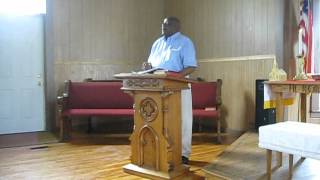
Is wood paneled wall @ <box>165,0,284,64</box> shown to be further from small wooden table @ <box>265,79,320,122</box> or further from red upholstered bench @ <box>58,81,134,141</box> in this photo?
small wooden table @ <box>265,79,320,122</box>

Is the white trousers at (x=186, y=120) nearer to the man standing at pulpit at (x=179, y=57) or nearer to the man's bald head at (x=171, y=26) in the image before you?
the man standing at pulpit at (x=179, y=57)

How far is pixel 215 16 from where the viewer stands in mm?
5980

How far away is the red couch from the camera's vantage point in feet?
17.0

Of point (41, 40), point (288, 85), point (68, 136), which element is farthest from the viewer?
point (41, 40)

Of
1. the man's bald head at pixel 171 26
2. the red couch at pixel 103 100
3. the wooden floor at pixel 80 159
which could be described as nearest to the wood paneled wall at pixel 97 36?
the red couch at pixel 103 100

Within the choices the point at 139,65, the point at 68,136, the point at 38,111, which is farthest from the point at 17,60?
the point at 139,65

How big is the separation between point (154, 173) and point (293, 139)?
119 cm

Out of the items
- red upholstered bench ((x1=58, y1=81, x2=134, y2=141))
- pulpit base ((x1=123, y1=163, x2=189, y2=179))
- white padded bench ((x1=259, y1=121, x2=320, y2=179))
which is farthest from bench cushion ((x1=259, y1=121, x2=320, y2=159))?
red upholstered bench ((x1=58, y1=81, x2=134, y2=141))

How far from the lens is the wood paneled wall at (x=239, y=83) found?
210 inches

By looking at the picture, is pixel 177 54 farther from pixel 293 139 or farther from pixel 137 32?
pixel 137 32

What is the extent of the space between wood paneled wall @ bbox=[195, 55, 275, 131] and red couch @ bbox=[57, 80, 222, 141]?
464 millimetres

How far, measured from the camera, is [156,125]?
9.93ft

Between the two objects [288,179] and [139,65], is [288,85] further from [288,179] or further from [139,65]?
[139,65]

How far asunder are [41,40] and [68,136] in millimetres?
1759
